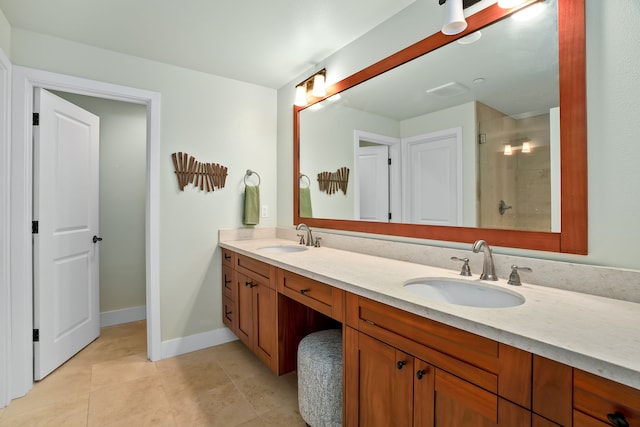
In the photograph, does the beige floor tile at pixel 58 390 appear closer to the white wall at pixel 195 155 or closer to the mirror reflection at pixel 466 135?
the white wall at pixel 195 155

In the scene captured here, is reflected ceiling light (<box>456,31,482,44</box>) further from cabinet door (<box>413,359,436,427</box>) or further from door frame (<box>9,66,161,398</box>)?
door frame (<box>9,66,161,398</box>)

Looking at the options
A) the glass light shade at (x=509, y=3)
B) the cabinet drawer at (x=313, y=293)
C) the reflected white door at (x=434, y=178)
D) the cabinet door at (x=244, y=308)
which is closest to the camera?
the glass light shade at (x=509, y=3)

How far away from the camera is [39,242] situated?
213 centimetres

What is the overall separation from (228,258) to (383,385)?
5.88 ft

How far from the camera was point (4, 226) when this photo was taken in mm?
1910

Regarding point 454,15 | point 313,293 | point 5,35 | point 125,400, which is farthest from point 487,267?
point 5,35

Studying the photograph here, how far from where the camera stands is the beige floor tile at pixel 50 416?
1728mm

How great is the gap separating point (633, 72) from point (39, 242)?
10.6ft

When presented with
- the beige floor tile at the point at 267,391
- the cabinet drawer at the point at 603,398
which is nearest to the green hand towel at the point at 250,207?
the beige floor tile at the point at 267,391

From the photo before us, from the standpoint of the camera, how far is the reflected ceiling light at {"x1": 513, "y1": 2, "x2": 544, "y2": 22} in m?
1.25

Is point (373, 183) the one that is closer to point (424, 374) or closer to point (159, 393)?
point (424, 374)

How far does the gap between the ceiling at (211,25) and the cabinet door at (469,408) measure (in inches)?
74.0

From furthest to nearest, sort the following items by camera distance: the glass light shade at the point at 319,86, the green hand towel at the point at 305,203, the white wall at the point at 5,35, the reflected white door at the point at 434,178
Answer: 1. the green hand towel at the point at 305,203
2. the glass light shade at the point at 319,86
3. the white wall at the point at 5,35
4. the reflected white door at the point at 434,178

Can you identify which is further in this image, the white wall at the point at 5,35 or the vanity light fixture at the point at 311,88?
the vanity light fixture at the point at 311,88
